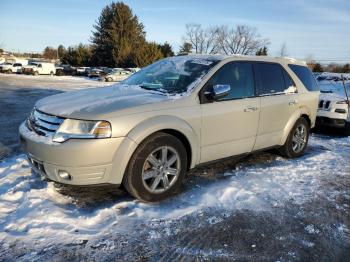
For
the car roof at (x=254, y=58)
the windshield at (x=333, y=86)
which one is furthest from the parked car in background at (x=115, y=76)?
the car roof at (x=254, y=58)

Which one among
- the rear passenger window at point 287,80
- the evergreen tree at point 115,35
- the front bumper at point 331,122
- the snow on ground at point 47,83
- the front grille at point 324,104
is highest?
the evergreen tree at point 115,35

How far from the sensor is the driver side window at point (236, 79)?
5004 millimetres

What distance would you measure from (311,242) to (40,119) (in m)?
3.12

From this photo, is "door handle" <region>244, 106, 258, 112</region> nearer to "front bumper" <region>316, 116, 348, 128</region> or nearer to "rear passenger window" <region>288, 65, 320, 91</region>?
"rear passenger window" <region>288, 65, 320, 91</region>

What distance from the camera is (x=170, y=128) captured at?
14.2ft

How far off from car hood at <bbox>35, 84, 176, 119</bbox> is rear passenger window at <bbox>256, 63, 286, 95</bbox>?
1731 millimetres

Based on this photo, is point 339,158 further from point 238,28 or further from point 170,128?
point 238,28

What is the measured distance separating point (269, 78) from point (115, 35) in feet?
208

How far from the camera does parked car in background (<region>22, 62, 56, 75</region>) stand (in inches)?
1813

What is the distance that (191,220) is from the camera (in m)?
3.94

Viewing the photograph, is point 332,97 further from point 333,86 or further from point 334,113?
point 333,86

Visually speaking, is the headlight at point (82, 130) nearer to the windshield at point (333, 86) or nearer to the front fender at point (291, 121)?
the front fender at point (291, 121)

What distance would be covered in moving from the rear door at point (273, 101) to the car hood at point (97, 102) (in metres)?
1.73

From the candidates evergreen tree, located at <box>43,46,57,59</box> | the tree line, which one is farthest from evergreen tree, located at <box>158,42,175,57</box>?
evergreen tree, located at <box>43,46,57,59</box>
